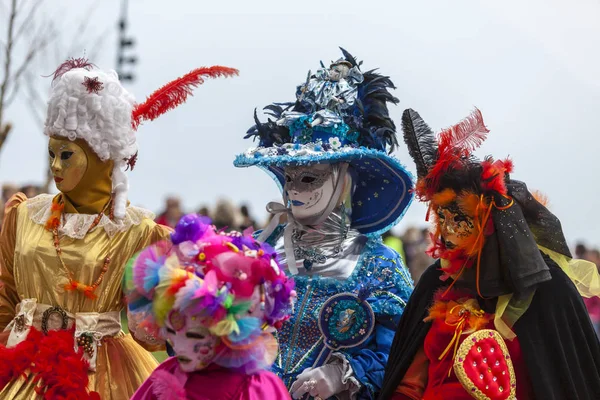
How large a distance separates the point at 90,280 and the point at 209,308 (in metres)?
1.63

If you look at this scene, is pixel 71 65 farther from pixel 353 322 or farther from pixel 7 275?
pixel 353 322

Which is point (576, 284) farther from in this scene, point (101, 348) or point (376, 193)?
point (101, 348)

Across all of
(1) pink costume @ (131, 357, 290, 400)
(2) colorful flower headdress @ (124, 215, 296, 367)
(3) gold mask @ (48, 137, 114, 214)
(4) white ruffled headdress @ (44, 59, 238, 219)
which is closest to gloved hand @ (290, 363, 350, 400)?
(1) pink costume @ (131, 357, 290, 400)

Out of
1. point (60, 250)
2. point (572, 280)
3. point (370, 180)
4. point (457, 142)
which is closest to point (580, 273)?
point (572, 280)

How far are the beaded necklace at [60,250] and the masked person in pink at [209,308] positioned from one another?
4.02ft

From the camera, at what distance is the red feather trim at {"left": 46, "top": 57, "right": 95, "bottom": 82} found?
21.6ft

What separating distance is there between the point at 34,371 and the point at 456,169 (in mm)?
2410

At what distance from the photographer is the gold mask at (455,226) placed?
5.82 meters

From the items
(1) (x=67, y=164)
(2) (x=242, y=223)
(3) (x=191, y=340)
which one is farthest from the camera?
(2) (x=242, y=223)

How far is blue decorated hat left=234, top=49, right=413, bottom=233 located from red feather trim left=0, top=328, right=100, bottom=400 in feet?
4.97

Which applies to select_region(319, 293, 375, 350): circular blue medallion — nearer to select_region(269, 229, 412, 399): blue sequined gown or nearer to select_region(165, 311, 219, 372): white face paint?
select_region(269, 229, 412, 399): blue sequined gown

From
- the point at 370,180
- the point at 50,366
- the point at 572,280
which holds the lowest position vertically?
the point at 50,366

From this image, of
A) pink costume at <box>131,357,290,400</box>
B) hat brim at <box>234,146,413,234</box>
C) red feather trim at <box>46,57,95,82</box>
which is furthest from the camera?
hat brim at <box>234,146,413,234</box>

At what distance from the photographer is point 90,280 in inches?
248
